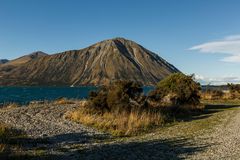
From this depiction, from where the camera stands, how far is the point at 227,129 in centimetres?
2234

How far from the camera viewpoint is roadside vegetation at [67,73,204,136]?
961 inches

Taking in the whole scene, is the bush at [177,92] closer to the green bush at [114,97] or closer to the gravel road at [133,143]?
the green bush at [114,97]

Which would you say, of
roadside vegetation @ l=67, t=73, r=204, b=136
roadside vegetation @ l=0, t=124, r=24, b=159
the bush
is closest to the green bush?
roadside vegetation @ l=67, t=73, r=204, b=136

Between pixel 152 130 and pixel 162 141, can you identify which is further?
pixel 152 130

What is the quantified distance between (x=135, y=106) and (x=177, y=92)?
370 inches

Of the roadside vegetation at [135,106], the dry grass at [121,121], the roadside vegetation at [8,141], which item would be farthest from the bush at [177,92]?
the roadside vegetation at [8,141]

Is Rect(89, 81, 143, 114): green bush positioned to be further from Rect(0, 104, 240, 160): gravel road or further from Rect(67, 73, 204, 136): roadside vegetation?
Rect(0, 104, 240, 160): gravel road

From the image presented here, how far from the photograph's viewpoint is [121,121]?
967 inches

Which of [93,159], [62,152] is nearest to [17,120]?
[62,152]

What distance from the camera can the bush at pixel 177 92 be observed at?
37719 millimetres

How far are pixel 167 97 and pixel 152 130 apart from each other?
15519 millimetres

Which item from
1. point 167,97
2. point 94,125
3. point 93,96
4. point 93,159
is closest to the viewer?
point 93,159

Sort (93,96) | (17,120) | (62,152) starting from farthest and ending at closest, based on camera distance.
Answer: (93,96) < (17,120) < (62,152)

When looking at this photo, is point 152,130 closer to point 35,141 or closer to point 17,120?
point 35,141
